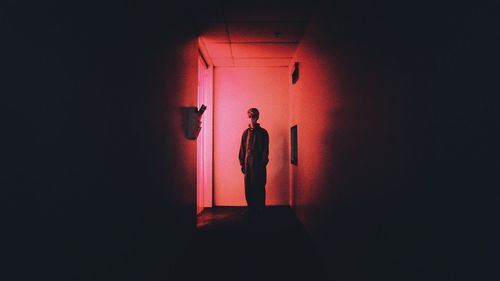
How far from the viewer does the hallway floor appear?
8.13 ft

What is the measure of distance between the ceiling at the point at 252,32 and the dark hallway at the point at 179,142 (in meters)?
0.71

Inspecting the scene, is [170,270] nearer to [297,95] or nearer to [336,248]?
[336,248]

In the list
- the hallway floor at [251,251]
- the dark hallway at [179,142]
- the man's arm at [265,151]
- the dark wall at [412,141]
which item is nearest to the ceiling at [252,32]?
the dark hallway at [179,142]

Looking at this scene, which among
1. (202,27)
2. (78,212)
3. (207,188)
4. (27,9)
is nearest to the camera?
(27,9)

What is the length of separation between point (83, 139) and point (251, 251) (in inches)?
95.4

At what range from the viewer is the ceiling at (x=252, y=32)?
3.04 m

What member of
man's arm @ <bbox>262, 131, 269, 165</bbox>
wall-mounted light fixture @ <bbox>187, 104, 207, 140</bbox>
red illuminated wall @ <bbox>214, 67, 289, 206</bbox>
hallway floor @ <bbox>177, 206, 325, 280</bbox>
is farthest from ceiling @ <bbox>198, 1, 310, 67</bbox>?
hallway floor @ <bbox>177, 206, 325, 280</bbox>

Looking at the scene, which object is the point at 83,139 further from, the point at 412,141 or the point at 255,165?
the point at 255,165

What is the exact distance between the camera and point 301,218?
4008 millimetres

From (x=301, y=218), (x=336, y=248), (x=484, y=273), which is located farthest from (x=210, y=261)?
(x=484, y=273)

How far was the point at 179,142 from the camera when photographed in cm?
261

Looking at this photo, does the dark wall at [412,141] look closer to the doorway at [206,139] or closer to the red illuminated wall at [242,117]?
the red illuminated wall at [242,117]

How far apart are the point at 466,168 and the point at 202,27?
333 cm

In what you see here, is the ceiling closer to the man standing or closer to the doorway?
the doorway
